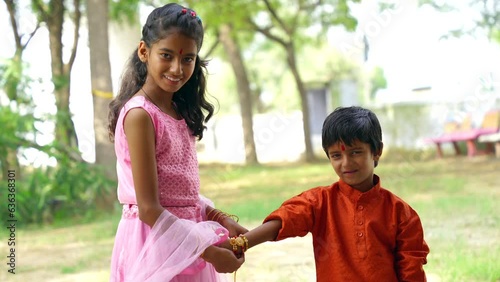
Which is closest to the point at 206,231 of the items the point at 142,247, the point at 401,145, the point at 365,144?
the point at 142,247

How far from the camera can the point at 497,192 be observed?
6.91m

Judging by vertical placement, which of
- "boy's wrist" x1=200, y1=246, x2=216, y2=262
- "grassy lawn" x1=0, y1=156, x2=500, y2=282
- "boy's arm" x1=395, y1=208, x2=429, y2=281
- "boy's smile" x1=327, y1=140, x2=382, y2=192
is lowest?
"grassy lawn" x1=0, y1=156, x2=500, y2=282

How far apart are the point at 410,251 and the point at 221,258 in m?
0.50

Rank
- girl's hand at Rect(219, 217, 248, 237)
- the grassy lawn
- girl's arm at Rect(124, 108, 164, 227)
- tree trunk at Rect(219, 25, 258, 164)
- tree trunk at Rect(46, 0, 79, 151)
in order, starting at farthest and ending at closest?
tree trunk at Rect(219, 25, 258, 164) → tree trunk at Rect(46, 0, 79, 151) → the grassy lawn → girl's hand at Rect(219, 217, 248, 237) → girl's arm at Rect(124, 108, 164, 227)

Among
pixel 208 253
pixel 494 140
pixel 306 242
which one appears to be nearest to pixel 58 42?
pixel 306 242

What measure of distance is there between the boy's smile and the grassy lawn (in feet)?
5.51

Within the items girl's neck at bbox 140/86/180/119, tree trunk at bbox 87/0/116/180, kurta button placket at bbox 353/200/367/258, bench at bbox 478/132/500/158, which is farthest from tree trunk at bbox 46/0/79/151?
bench at bbox 478/132/500/158

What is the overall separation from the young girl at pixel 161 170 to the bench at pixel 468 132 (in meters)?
9.91

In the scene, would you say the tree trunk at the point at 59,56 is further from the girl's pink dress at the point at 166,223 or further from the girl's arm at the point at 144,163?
the girl's arm at the point at 144,163

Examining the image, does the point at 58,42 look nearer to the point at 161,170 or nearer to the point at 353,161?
the point at 161,170

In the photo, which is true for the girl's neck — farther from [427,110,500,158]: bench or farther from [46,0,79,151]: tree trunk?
[427,110,500,158]: bench

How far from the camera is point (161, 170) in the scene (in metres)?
1.84

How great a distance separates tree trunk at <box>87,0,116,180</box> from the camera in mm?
6453

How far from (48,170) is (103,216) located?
65 cm
